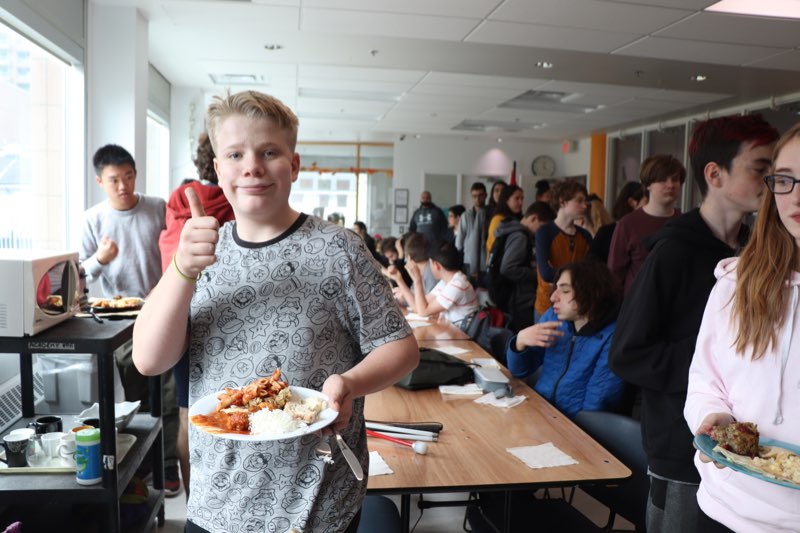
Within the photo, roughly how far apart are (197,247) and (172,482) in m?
2.68

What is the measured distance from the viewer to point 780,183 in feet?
4.03

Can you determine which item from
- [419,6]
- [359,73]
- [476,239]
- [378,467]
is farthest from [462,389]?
[359,73]

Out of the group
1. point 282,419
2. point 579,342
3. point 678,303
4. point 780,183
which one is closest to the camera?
point 282,419

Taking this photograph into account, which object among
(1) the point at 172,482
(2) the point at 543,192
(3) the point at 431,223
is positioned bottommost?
(1) the point at 172,482

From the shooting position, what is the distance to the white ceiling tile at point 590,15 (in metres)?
4.25

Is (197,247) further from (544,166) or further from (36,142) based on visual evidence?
(544,166)

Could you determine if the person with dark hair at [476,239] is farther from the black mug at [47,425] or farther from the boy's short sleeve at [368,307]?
the boy's short sleeve at [368,307]

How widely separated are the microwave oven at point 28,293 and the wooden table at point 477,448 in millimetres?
1103

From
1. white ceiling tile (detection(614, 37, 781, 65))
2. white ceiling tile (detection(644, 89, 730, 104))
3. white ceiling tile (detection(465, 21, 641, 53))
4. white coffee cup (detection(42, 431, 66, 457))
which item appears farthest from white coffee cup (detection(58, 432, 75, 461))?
white ceiling tile (detection(644, 89, 730, 104))

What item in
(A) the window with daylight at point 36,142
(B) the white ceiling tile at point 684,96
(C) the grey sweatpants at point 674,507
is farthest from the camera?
(B) the white ceiling tile at point 684,96

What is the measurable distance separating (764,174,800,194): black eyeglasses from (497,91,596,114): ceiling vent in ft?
22.0

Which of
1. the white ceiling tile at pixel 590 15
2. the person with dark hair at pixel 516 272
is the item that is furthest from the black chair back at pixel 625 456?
the white ceiling tile at pixel 590 15

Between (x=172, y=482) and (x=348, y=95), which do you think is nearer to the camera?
(x=172, y=482)

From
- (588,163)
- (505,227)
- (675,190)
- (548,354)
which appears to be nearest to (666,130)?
(588,163)
